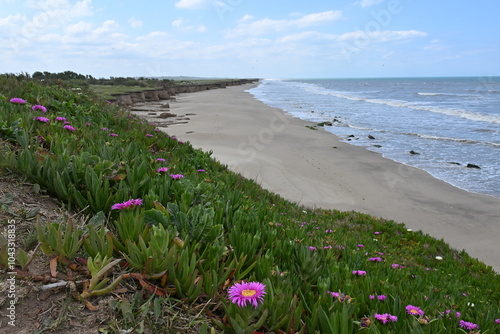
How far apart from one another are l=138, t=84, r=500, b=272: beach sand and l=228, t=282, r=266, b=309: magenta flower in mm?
5647

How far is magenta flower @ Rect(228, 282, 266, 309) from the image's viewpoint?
1561mm

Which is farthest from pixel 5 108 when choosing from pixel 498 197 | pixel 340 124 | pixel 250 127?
pixel 340 124

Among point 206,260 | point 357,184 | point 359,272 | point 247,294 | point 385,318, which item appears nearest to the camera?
point 247,294

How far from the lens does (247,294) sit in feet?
5.17

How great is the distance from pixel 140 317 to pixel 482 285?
3884mm

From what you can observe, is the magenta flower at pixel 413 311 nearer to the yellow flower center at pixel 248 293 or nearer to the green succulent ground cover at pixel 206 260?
the green succulent ground cover at pixel 206 260

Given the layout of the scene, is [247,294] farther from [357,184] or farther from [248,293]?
[357,184]

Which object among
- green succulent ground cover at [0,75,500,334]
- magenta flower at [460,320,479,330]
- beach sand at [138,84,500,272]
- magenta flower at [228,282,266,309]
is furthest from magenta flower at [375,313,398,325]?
beach sand at [138,84,500,272]

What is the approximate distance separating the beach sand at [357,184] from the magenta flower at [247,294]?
5647mm

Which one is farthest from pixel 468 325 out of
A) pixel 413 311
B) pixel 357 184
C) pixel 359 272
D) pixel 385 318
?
pixel 357 184

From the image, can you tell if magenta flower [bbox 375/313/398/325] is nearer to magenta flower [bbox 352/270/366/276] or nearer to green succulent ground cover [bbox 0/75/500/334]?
green succulent ground cover [bbox 0/75/500/334]

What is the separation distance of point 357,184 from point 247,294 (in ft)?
31.8

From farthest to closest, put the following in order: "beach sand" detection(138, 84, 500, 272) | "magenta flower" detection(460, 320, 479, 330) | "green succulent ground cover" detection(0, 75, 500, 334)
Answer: "beach sand" detection(138, 84, 500, 272), "magenta flower" detection(460, 320, 479, 330), "green succulent ground cover" detection(0, 75, 500, 334)

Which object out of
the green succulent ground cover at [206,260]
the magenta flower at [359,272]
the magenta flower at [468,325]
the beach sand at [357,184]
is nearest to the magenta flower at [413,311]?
the green succulent ground cover at [206,260]
